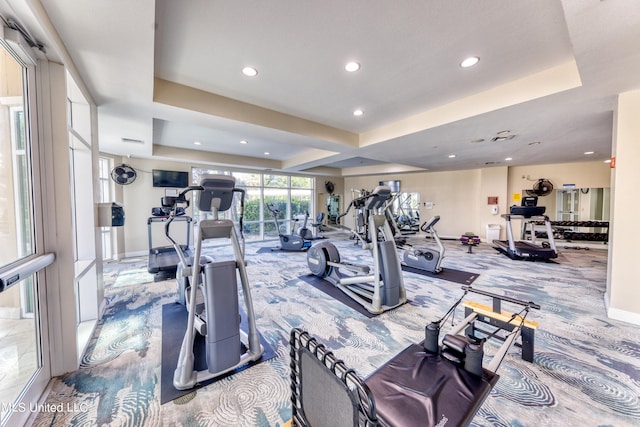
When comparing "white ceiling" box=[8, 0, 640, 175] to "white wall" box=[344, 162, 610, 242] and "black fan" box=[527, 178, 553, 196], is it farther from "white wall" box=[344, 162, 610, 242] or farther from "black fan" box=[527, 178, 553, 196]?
"white wall" box=[344, 162, 610, 242]

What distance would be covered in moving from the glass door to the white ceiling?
0.64m

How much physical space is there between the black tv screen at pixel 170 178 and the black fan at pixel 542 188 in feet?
37.6

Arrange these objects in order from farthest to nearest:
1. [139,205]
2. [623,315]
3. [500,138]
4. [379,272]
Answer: [139,205] → [500,138] → [379,272] → [623,315]

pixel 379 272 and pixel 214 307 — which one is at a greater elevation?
pixel 214 307

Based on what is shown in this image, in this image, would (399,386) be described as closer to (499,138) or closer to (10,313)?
(10,313)

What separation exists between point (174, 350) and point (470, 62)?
14.0ft

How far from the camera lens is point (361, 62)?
2.51m

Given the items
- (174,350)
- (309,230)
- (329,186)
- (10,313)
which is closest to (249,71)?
(10,313)

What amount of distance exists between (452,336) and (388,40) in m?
2.59

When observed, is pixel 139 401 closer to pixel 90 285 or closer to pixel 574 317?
pixel 90 285

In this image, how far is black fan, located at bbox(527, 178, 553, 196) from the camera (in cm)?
775

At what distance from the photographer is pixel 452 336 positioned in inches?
68.9

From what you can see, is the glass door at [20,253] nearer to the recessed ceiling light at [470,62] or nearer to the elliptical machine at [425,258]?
the recessed ceiling light at [470,62]

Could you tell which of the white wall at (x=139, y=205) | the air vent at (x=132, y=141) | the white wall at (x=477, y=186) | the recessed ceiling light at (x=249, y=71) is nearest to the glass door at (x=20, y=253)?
the recessed ceiling light at (x=249, y=71)
